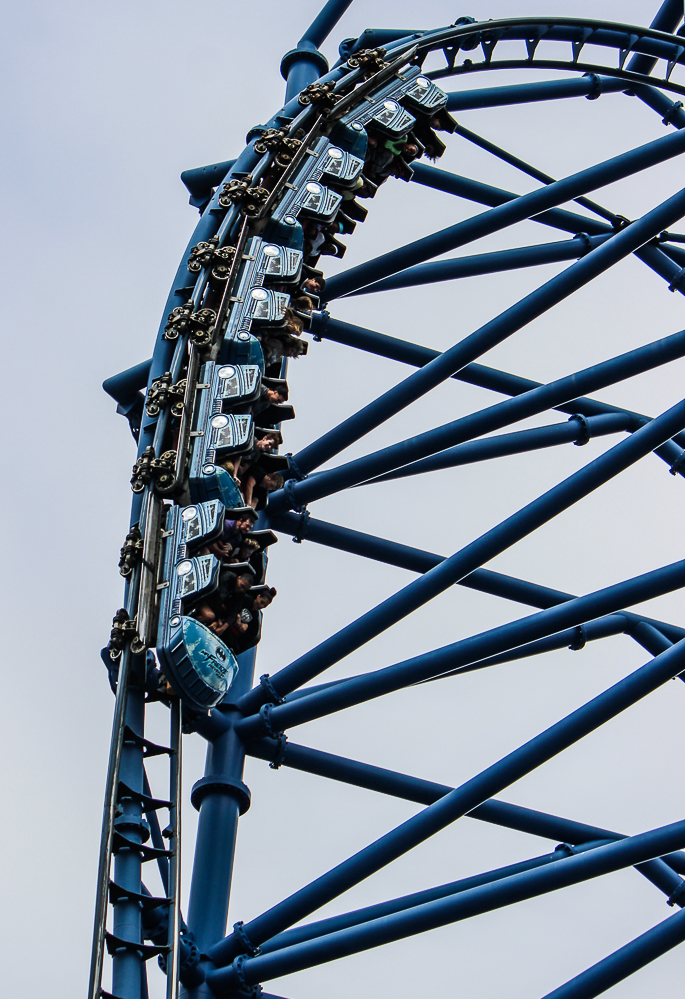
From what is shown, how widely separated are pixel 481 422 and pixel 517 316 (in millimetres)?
632

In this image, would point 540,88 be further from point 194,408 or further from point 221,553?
point 221,553

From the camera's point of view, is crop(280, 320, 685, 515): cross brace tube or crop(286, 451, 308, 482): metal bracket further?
crop(286, 451, 308, 482): metal bracket

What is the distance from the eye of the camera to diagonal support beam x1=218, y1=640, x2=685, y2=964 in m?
6.47

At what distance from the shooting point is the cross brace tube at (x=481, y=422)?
795 cm

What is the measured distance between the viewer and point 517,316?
827 centimetres

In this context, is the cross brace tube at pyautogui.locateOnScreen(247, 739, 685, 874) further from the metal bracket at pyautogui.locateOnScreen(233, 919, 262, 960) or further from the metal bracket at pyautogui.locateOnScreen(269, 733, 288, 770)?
the metal bracket at pyautogui.locateOnScreen(233, 919, 262, 960)

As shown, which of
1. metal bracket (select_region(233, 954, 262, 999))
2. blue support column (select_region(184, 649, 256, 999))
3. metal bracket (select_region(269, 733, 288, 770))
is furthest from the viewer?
metal bracket (select_region(269, 733, 288, 770))

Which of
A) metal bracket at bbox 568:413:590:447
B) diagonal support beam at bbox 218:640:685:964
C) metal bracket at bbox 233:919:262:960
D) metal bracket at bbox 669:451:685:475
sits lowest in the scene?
metal bracket at bbox 233:919:262:960

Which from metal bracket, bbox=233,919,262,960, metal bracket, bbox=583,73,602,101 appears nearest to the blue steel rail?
metal bracket, bbox=233,919,262,960

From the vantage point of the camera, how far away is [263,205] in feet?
31.2

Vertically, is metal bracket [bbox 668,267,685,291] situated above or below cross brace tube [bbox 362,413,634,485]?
above

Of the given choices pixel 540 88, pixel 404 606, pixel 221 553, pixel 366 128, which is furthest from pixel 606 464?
pixel 540 88

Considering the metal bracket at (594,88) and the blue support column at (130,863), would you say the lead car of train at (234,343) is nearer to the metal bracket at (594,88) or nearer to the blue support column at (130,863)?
the blue support column at (130,863)

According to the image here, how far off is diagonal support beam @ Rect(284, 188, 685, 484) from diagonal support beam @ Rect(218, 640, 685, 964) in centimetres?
243
